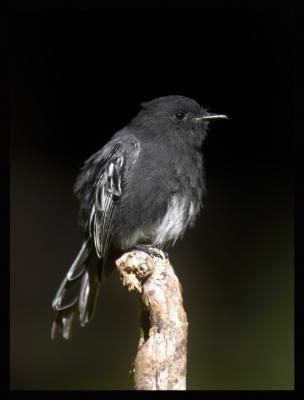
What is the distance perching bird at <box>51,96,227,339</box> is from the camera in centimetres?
363

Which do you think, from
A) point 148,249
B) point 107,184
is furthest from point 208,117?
point 148,249

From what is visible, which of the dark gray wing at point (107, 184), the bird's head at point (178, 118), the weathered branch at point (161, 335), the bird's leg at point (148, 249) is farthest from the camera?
the bird's head at point (178, 118)

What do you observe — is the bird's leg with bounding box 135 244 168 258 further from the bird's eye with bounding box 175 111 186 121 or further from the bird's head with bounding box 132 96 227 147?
the bird's eye with bounding box 175 111 186 121

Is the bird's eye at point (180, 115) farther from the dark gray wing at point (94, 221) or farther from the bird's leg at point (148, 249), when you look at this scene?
the bird's leg at point (148, 249)

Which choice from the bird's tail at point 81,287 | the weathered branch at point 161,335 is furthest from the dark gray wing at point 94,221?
the weathered branch at point 161,335

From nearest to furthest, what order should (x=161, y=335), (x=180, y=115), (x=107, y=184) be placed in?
(x=161, y=335) → (x=107, y=184) → (x=180, y=115)

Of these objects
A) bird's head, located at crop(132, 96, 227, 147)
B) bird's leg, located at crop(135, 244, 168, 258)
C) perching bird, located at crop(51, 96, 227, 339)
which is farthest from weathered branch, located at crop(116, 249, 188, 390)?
bird's head, located at crop(132, 96, 227, 147)

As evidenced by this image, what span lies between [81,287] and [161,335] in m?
1.22

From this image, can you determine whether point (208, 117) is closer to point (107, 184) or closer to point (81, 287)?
point (107, 184)

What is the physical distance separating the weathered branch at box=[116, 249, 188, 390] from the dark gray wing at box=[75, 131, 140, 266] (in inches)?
25.8

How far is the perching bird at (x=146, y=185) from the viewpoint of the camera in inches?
143

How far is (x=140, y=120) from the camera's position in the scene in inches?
153

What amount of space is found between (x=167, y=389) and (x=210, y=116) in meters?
1.73

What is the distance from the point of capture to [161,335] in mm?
2902
